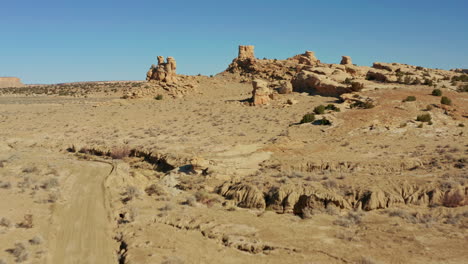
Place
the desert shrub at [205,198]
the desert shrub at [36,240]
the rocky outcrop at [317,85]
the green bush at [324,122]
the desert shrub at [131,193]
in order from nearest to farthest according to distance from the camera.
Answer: the desert shrub at [36,240] → the desert shrub at [205,198] → the desert shrub at [131,193] → the green bush at [324,122] → the rocky outcrop at [317,85]

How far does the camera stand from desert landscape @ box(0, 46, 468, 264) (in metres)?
9.66

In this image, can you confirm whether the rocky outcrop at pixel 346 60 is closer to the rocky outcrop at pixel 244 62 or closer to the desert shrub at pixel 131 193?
the rocky outcrop at pixel 244 62

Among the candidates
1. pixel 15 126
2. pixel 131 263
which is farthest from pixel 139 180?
pixel 15 126

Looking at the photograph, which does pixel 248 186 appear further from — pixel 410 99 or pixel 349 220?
pixel 410 99

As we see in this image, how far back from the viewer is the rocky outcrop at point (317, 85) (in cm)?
3614

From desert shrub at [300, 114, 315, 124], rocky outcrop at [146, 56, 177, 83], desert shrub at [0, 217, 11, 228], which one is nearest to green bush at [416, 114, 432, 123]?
desert shrub at [300, 114, 315, 124]

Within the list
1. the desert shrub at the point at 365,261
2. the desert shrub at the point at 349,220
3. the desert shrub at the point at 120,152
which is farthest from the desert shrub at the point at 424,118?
the desert shrub at the point at 120,152

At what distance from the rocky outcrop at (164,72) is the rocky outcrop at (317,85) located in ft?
61.8

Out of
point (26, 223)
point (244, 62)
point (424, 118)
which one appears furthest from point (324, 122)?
point (244, 62)

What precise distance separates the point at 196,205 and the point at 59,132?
2077cm

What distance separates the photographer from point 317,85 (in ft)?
126

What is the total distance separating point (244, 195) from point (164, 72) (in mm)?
37652

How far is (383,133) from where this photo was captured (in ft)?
72.3

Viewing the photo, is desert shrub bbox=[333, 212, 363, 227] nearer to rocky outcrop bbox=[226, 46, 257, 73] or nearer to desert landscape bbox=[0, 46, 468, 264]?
desert landscape bbox=[0, 46, 468, 264]
